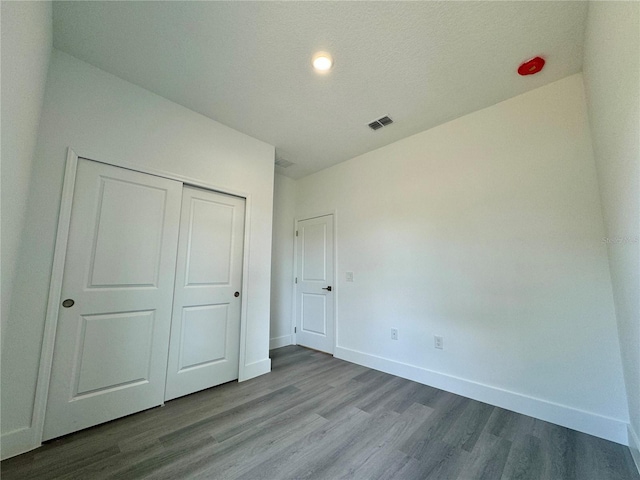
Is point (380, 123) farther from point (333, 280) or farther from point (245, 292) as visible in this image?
point (245, 292)

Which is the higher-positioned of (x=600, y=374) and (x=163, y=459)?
(x=600, y=374)

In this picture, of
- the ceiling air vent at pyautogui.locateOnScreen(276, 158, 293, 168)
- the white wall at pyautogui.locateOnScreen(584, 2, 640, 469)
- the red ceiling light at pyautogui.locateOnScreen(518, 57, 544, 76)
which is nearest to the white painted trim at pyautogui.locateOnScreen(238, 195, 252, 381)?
the ceiling air vent at pyautogui.locateOnScreen(276, 158, 293, 168)

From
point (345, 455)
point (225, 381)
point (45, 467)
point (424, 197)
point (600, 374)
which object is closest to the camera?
point (45, 467)

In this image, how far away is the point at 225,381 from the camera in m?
2.61

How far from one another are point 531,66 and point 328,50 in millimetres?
1606

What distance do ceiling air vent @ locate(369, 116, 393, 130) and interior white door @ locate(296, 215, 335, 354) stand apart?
55.9 inches

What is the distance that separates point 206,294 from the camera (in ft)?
8.32

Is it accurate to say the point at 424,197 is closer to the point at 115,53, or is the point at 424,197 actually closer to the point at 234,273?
the point at 234,273

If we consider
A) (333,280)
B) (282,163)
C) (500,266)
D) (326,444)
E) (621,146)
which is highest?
(282,163)

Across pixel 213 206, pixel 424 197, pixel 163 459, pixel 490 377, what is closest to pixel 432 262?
pixel 424 197

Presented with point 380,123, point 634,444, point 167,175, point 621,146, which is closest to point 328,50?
point 380,123

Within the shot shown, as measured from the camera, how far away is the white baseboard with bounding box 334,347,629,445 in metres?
1.74

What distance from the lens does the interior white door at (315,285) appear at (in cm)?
364

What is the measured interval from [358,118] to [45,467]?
11.7ft
